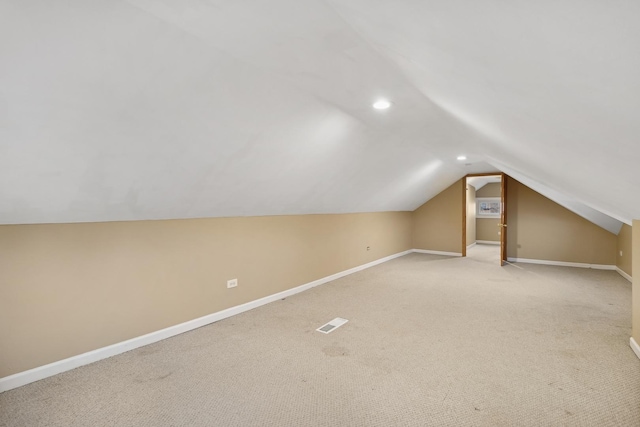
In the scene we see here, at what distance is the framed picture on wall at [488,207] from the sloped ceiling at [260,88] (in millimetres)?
7730

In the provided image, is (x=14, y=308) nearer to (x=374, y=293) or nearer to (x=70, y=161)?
(x=70, y=161)

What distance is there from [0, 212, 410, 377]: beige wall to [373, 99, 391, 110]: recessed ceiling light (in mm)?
2189

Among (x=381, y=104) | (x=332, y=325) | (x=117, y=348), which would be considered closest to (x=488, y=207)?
(x=332, y=325)

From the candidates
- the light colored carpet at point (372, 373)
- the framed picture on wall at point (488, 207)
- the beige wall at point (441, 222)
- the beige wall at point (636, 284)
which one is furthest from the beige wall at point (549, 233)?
the beige wall at point (636, 284)

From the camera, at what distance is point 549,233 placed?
691 cm

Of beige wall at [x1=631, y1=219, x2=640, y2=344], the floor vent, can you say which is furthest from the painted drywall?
the floor vent

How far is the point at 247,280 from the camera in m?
4.12

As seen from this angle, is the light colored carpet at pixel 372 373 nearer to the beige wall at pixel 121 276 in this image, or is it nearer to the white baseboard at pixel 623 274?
the beige wall at pixel 121 276

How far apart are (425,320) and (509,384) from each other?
4.40 ft

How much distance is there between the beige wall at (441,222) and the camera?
26.5 ft

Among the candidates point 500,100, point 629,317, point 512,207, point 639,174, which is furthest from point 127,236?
point 512,207

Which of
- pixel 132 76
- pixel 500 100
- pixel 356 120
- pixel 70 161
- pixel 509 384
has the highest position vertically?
pixel 356 120

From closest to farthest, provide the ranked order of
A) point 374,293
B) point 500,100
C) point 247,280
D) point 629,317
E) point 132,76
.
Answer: point 500,100 < point 132,76 < point 629,317 < point 247,280 < point 374,293

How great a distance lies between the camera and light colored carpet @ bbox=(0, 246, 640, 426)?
2.07m
